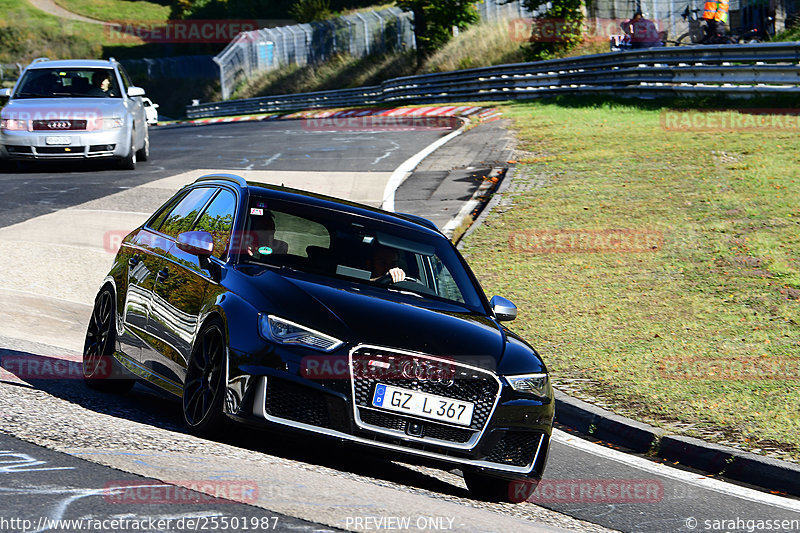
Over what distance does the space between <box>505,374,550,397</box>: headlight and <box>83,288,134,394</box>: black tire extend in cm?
303

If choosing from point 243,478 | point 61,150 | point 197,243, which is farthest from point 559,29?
point 243,478

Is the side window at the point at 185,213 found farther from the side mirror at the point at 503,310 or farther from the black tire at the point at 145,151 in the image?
the black tire at the point at 145,151

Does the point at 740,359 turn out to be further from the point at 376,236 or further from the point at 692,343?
the point at 376,236

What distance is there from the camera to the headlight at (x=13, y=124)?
20.1 metres

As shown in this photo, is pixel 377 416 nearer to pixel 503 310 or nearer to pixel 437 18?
pixel 503 310

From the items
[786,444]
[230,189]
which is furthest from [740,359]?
[230,189]

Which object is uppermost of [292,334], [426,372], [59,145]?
[292,334]

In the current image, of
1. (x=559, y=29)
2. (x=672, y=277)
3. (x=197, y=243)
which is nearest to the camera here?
(x=197, y=243)

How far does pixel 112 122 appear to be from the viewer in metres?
20.5

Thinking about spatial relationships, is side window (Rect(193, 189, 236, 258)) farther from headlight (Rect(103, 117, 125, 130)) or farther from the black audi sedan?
headlight (Rect(103, 117, 125, 130))

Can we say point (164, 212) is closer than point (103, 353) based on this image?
No

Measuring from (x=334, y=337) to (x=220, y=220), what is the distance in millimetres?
1809

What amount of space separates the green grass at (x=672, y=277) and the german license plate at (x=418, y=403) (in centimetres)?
276

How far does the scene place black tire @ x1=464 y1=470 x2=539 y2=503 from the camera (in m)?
6.34
